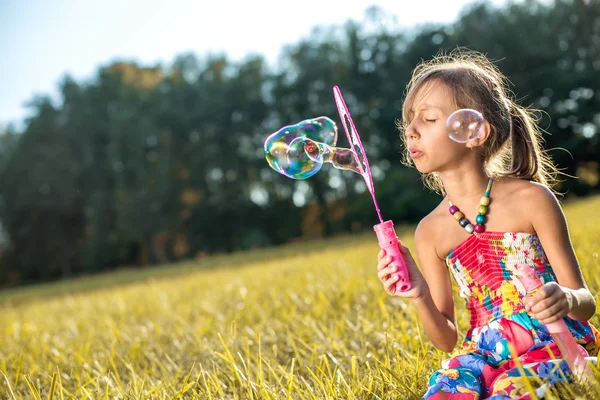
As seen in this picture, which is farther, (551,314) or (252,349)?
(252,349)

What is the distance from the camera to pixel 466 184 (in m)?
1.77

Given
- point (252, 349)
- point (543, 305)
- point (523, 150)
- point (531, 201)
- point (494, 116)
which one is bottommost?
point (252, 349)

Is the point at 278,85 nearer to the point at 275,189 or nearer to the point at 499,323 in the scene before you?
the point at 275,189

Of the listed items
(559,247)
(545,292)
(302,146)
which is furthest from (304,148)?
(545,292)

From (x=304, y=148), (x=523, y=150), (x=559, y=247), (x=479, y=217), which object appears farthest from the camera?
(x=304, y=148)

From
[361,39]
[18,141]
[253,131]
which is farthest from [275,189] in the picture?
[18,141]

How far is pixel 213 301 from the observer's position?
497cm

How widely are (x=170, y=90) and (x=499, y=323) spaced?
2831cm

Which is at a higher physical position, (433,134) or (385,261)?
(433,134)

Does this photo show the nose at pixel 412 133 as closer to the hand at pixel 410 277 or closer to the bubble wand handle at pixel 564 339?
the hand at pixel 410 277

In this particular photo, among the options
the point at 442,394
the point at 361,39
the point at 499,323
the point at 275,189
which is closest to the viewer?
the point at 442,394

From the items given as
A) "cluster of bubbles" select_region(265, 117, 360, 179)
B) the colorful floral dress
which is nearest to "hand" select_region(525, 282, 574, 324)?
the colorful floral dress

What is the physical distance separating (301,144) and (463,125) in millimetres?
725

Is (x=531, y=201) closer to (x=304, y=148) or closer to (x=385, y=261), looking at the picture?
(x=385, y=261)
